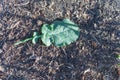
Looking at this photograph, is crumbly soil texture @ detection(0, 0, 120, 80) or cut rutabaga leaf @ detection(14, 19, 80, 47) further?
cut rutabaga leaf @ detection(14, 19, 80, 47)

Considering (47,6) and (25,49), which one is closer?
(25,49)

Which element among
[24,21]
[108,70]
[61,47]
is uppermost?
[24,21]

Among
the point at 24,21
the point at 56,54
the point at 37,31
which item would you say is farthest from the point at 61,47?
the point at 24,21

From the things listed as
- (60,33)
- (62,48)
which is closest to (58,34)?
(60,33)

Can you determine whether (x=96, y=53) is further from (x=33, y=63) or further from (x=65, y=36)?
(x=33, y=63)

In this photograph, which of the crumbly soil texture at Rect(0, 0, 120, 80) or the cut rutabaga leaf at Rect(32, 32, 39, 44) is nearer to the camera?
the crumbly soil texture at Rect(0, 0, 120, 80)
